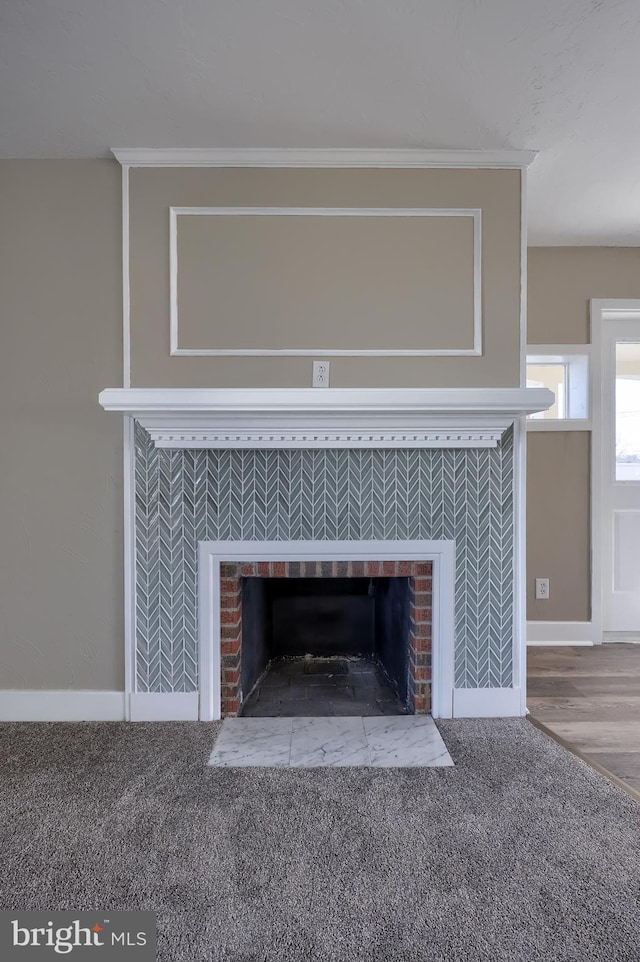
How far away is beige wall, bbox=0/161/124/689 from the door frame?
2582 mm

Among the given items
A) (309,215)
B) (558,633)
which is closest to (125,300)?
(309,215)

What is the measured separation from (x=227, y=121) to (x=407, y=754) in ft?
7.88

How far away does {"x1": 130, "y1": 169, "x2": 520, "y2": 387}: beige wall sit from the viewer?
202 centimetres

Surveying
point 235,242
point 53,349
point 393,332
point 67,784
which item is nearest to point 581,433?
point 393,332

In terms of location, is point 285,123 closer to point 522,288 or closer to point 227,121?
point 227,121

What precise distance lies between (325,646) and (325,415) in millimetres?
1346

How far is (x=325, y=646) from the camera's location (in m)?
2.65

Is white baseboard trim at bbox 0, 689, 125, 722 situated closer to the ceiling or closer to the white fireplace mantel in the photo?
the white fireplace mantel

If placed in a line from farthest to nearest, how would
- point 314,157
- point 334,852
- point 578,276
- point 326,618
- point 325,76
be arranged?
point 578,276
point 326,618
point 314,157
point 325,76
point 334,852

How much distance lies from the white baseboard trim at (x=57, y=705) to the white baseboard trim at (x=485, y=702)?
55.1 inches

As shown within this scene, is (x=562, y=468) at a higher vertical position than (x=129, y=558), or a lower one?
higher

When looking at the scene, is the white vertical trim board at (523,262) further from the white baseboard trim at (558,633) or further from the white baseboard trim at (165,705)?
the white baseboard trim at (165,705)

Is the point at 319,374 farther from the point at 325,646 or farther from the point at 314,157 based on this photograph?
the point at 325,646

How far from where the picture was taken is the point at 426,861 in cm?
130
